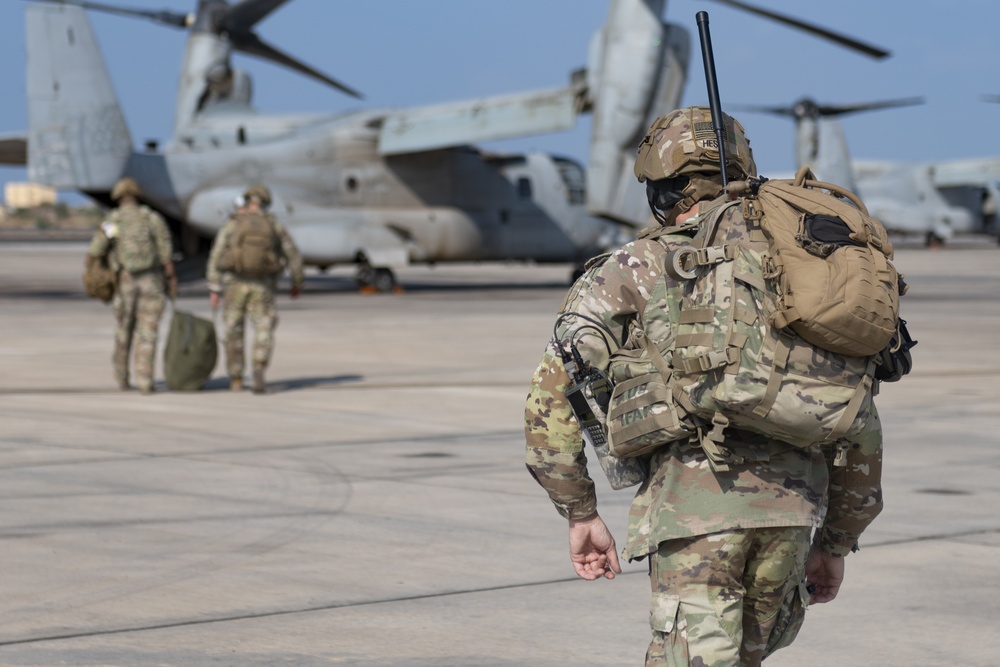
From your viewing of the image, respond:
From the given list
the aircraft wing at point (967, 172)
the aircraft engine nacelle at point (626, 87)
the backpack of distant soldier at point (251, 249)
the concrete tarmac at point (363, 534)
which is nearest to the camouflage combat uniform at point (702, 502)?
A: the concrete tarmac at point (363, 534)

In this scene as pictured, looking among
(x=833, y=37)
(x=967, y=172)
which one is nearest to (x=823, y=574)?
(x=833, y=37)

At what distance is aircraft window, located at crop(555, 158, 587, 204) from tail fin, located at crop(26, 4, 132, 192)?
31.0 feet

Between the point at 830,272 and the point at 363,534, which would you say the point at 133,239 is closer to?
the point at 363,534

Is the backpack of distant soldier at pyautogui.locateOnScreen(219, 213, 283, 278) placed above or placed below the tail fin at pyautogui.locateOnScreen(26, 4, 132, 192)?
below

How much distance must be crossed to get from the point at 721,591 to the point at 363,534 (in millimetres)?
3944

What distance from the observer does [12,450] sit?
959cm

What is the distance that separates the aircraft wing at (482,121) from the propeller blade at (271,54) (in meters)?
Answer: 3.57

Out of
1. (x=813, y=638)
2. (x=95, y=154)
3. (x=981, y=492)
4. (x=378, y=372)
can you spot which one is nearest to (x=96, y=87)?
(x=95, y=154)

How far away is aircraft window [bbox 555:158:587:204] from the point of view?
30559 mm

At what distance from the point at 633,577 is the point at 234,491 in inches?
110

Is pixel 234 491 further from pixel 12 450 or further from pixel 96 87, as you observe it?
pixel 96 87

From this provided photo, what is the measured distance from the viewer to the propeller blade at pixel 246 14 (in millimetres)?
29438

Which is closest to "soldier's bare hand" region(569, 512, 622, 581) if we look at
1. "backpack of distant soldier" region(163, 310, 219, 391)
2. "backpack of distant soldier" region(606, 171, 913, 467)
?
"backpack of distant soldier" region(606, 171, 913, 467)

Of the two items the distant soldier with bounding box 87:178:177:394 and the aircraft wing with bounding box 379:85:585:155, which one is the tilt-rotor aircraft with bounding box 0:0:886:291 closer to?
the aircraft wing with bounding box 379:85:585:155
